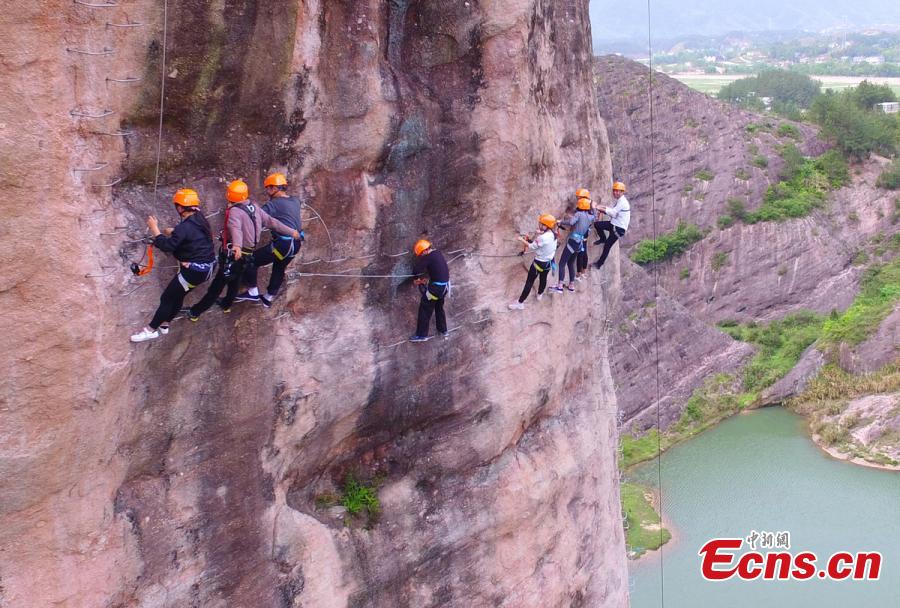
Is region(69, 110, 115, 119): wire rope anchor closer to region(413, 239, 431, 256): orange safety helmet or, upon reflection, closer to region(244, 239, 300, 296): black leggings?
region(244, 239, 300, 296): black leggings

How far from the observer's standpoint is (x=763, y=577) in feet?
53.5

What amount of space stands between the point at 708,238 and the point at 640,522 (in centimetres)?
1277

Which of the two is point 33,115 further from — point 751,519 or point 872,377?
point 872,377

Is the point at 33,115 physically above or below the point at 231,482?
above

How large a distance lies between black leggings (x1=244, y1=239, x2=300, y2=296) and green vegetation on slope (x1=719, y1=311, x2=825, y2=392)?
20696 millimetres

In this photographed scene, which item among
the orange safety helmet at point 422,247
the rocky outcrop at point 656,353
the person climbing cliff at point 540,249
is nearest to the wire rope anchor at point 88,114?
the orange safety helmet at point 422,247

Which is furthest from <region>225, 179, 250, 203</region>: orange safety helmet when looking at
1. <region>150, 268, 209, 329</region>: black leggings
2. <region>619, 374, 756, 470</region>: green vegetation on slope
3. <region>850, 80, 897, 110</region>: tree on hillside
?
<region>850, 80, 897, 110</region>: tree on hillside

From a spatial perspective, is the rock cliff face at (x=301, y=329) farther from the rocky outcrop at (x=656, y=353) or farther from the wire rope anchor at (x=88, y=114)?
the rocky outcrop at (x=656, y=353)

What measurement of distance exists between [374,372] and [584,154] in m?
3.37

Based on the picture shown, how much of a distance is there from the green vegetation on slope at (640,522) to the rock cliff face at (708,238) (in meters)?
2.72

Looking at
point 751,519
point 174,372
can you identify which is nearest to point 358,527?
point 174,372

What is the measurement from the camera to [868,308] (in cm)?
2627

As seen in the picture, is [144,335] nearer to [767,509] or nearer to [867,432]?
[767,509]

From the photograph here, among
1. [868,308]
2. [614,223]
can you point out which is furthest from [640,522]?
[868,308]
